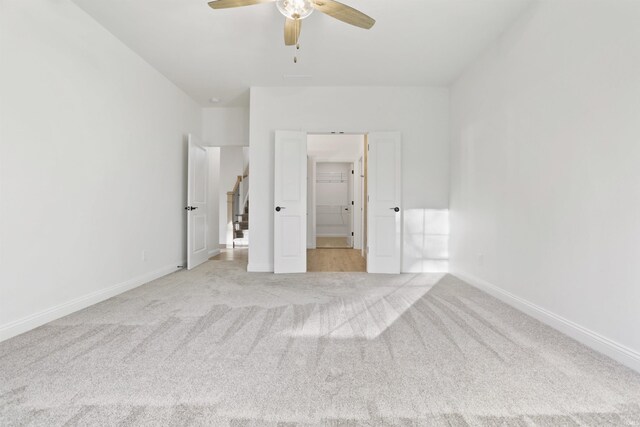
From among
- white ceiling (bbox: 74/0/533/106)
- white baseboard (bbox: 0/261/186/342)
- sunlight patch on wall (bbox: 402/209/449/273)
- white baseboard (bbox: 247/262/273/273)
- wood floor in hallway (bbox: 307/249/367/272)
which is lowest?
wood floor in hallway (bbox: 307/249/367/272)

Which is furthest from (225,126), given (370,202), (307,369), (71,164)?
(307,369)

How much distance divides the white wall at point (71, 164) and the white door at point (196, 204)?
1.95 ft

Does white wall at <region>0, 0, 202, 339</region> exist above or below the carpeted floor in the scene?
above

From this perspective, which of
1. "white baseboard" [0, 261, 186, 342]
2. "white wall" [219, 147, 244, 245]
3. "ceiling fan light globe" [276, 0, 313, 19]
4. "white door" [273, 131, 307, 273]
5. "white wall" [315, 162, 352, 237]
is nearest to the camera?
"white baseboard" [0, 261, 186, 342]

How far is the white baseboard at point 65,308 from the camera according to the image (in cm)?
226

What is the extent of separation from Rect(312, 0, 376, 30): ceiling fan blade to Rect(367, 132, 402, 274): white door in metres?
2.37

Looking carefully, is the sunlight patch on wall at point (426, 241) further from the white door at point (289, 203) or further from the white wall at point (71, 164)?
the white wall at point (71, 164)

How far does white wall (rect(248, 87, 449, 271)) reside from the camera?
483cm

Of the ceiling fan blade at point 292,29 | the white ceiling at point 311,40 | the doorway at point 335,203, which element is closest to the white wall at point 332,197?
the doorway at point 335,203

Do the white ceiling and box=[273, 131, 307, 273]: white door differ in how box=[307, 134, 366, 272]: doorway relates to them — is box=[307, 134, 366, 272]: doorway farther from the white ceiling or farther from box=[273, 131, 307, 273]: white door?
the white ceiling

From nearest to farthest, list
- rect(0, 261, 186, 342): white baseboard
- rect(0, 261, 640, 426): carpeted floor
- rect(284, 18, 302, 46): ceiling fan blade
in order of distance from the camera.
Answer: rect(0, 261, 640, 426): carpeted floor, rect(0, 261, 186, 342): white baseboard, rect(284, 18, 302, 46): ceiling fan blade

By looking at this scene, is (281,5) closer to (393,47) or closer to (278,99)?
(393,47)

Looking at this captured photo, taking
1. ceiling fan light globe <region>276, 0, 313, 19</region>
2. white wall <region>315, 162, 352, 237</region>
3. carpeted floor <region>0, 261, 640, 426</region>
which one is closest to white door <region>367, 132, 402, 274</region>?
carpeted floor <region>0, 261, 640, 426</region>

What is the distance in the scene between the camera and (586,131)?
222 centimetres
